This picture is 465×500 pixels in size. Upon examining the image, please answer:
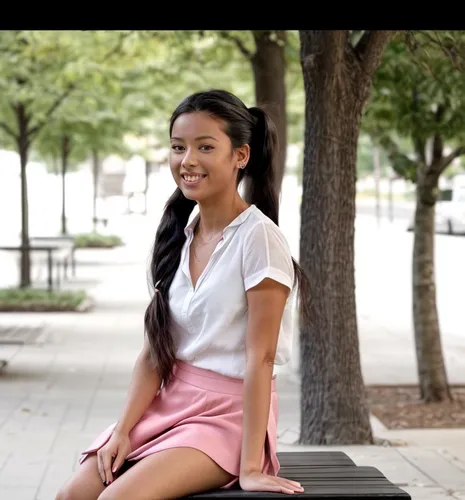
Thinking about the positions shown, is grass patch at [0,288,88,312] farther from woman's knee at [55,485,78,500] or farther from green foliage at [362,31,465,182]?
woman's knee at [55,485,78,500]

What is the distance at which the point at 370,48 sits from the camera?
8656 mm

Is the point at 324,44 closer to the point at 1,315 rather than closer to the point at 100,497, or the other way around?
the point at 100,497

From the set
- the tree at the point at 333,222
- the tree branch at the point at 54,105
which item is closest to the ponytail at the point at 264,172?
the tree at the point at 333,222

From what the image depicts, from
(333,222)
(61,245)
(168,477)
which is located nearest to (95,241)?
(61,245)

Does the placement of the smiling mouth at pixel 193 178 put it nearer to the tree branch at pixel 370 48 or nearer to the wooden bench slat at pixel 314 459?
the wooden bench slat at pixel 314 459

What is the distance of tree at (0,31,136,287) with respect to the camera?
18172 millimetres

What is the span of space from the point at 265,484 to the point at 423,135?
26.7ft

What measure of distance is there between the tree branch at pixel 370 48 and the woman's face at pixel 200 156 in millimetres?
4717

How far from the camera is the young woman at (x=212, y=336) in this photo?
3916mm

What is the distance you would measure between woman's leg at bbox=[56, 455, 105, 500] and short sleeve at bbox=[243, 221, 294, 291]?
0.79 m

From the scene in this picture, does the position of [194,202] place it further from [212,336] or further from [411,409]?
[411,409]
